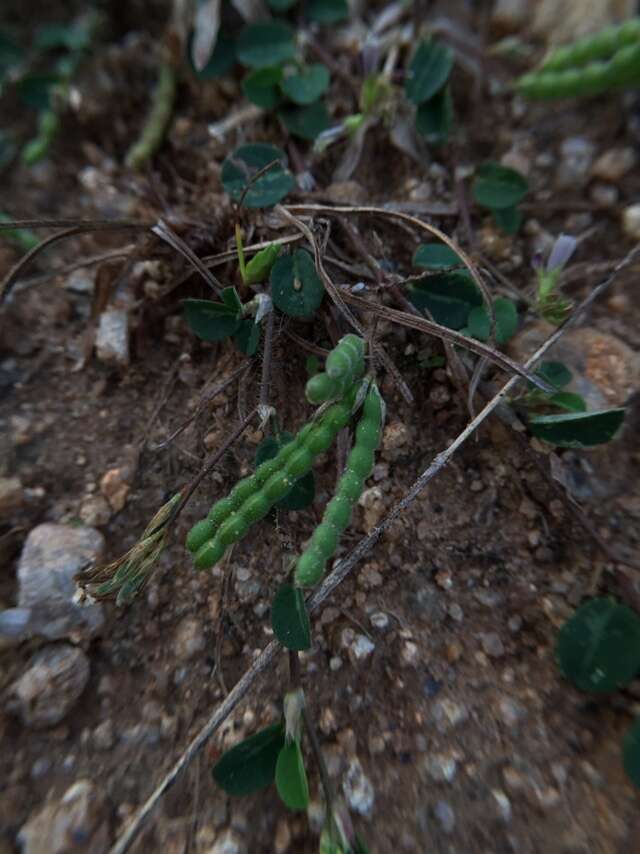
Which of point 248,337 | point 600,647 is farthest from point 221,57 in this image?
point 600,647

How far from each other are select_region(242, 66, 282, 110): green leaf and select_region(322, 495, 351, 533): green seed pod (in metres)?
1.28

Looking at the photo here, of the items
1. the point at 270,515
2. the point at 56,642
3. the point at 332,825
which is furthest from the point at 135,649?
the point at 332,825

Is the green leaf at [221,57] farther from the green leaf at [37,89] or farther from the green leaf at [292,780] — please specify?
the green leaf at [292,780]

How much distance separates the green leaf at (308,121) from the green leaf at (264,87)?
0.06 meters

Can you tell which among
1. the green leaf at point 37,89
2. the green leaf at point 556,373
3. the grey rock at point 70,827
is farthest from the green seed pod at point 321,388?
→ the green leaf at point 37,89

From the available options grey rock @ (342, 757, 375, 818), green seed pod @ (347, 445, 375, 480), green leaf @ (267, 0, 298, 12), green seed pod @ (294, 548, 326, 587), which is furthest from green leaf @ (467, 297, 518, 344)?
green leaf @ (267, 0, 298, 12)

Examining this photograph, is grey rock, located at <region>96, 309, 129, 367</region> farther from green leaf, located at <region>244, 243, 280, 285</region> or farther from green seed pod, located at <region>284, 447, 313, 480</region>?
green seed pod, located at <region>284, 447, 313, 480</region>

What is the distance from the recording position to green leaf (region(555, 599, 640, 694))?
3.98 ft

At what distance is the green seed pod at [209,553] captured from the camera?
48.5 inches

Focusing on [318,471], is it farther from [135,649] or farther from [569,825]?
[569,825]

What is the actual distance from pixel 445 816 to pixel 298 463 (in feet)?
2.25

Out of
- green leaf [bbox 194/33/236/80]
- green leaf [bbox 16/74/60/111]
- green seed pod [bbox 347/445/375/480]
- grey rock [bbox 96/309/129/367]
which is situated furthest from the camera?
green leaf [bbox 16/74/60/111]

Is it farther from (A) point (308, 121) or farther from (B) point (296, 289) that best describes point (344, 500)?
(A) point (308, 121)

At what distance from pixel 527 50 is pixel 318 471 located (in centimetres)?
161
